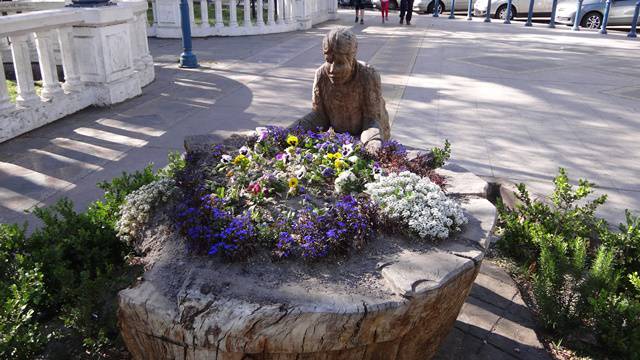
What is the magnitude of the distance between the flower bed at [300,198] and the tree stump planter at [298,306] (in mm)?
107

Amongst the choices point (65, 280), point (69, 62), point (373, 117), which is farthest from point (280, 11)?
point (65, 280)

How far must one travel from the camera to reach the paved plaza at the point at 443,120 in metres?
4.66

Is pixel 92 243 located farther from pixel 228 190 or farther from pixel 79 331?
pixel 228 190

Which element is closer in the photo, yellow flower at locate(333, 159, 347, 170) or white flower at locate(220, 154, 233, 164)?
yellow flower at locate(333, 159, 347, 170)

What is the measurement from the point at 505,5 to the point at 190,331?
21.2 meters

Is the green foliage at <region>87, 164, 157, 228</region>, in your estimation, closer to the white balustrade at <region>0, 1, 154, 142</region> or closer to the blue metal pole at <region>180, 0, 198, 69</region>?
the white balustrade at <region>0, 1, 154, 142</region>

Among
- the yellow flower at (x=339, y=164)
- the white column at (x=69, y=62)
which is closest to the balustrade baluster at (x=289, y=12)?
the white column at (x=69, y=62)

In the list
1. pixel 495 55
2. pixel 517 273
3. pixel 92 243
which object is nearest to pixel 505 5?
pixel 495 55

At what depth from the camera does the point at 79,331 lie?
2.81m

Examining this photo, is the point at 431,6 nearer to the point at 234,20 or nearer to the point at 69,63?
the point at 234,20

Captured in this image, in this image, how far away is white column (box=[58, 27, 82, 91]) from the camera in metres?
7.23

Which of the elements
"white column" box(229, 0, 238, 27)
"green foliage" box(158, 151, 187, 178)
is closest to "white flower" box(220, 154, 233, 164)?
"green foliage" box(158, 151, 187, 178)

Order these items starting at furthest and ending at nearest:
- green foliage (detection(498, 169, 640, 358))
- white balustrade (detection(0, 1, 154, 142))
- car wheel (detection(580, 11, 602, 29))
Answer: car wheel (detection(580, 11, 602, 29)) < white balustrade (detection(0, 1, 154, 142)) < green foliage (detection(498, 169, 640, 358))

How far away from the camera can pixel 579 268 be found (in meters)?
3.22
